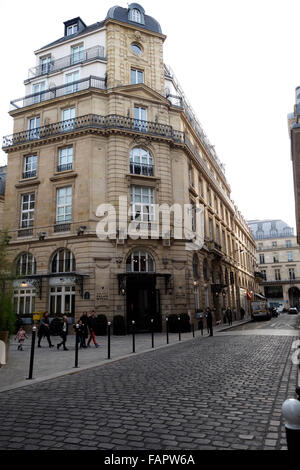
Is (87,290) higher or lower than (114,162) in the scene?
lower

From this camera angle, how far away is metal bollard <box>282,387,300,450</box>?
247 cm

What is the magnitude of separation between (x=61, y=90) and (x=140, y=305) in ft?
62.4

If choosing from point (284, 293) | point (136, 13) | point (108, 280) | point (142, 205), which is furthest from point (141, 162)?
point (284, 293)

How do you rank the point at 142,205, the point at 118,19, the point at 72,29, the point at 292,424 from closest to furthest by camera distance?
1. the point at 292,424
2. the point at 142,205
3. the point at 118,19
4. the point at 72,29

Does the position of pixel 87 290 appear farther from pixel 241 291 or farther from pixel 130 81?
pixel 241 291

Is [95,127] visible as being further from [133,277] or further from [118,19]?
[133,277]

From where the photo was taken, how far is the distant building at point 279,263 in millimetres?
79250

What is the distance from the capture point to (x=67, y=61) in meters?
29.1

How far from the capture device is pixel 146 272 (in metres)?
22.6

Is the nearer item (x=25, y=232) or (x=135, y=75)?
(x=25, y=232)

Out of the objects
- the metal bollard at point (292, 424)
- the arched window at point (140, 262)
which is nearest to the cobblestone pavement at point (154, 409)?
the metal bollard at point (292, 424)
